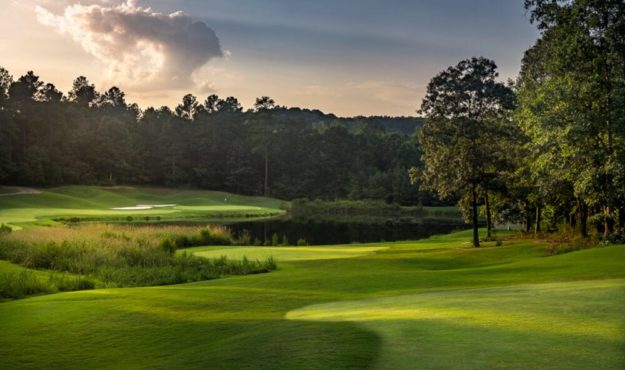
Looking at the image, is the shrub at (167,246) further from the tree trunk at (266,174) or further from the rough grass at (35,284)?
the tree trunk at (266,174)

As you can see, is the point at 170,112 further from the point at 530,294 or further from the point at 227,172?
the point at 530,294

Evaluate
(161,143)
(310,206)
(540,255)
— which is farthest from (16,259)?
(161,143)

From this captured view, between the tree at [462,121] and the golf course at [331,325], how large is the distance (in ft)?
48.1

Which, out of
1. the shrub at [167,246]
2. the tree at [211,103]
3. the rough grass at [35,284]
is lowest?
the rough grass at [35,284]

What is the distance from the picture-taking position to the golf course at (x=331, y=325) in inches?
319

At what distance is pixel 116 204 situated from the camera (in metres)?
90.3

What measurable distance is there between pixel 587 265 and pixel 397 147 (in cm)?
12933

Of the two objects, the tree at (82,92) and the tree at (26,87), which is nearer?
the tree at (26,87)

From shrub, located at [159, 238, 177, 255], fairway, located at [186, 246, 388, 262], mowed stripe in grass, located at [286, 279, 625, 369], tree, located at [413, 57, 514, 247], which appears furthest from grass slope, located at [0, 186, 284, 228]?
mowed stripe in grass, located at [286, 279, 625, 369]

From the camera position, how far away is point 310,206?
112438mm

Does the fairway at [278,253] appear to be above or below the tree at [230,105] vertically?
below

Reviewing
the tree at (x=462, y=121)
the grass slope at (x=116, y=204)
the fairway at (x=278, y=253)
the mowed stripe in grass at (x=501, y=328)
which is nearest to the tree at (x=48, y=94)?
the grass slope at (x=116, y=204)

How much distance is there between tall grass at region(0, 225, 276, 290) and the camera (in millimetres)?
25047

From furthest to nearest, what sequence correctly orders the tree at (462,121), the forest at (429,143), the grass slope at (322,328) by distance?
the tree at (462,121) → the forest at (429,143) → the grass slope at (322,328)
